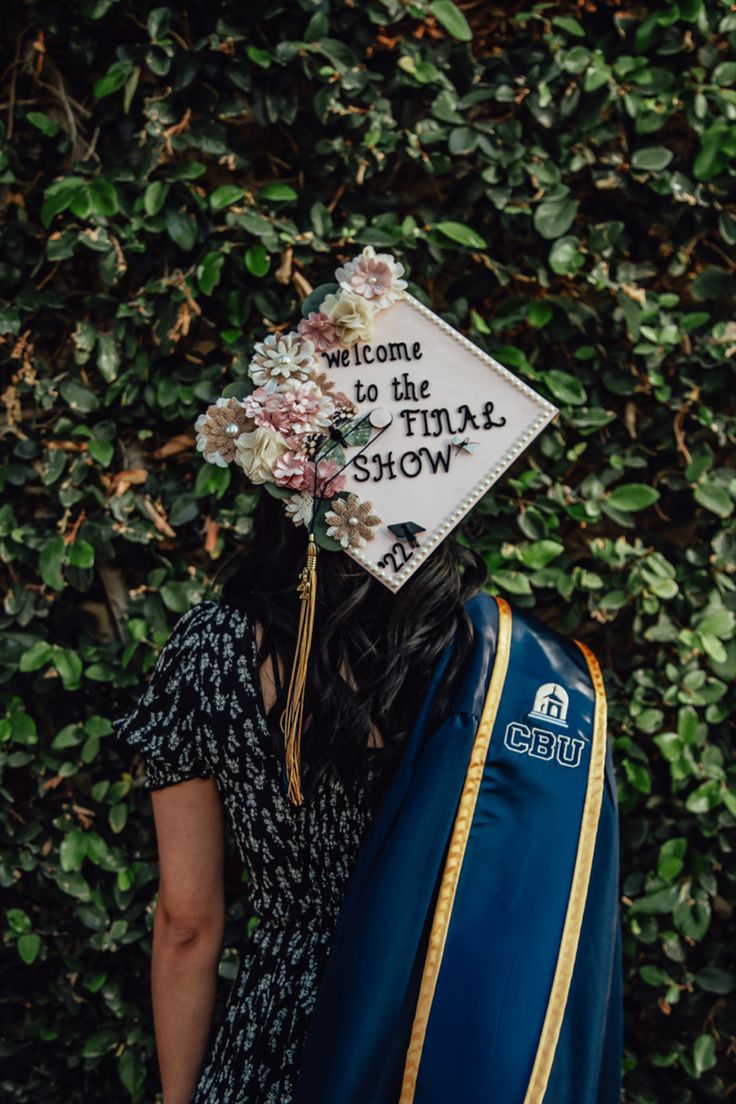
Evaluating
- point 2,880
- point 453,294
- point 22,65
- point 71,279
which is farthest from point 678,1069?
point 22,65

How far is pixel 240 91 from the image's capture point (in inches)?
76.2

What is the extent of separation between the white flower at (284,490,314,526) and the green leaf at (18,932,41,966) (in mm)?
1363

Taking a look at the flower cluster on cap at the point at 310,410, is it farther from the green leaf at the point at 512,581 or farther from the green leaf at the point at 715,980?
the green leaf at the point at 715,980

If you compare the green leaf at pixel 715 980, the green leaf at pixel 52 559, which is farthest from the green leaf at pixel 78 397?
the green leaf at pixel 715 980

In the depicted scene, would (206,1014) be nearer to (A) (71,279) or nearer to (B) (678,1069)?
(B) (678,1069)

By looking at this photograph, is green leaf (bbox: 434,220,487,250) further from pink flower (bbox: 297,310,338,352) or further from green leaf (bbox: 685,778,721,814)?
green leaf (bbox: 685,778,721,814)

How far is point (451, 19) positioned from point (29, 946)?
211 cm

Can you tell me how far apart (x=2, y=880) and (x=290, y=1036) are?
3.40 feet

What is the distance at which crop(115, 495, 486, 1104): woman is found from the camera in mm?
1142

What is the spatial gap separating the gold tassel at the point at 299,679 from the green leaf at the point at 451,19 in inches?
49.7

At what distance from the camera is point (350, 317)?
3.76ft

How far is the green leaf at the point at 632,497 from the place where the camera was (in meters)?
1.96

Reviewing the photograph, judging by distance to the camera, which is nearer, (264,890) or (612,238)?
(264,890)

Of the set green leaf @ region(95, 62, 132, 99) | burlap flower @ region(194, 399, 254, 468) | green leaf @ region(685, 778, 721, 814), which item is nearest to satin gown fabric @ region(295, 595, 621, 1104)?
burlap flower @ region(194, 399, 254, 468)
